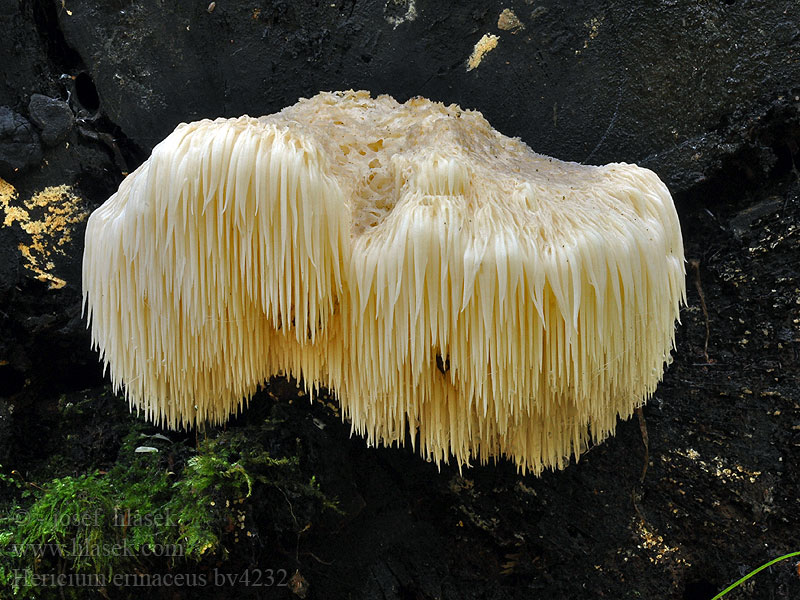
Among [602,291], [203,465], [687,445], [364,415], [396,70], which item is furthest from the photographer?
[396,70]

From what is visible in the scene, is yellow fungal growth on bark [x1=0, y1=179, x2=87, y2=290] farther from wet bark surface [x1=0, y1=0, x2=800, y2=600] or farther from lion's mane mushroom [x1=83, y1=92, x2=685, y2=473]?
lion's mane mushroom [x1=83, y1=92, x2=685, y2=473]

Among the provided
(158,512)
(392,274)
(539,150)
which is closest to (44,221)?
(158,512)

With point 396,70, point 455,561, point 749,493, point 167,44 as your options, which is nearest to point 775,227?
point 749,493

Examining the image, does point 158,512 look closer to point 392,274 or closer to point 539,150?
point 392,274

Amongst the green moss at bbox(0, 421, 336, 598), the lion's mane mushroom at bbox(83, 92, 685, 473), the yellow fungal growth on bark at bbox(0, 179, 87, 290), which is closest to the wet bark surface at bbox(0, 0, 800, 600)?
the yellow fungal growth on bark at bbox(0, 179, 87, 290)

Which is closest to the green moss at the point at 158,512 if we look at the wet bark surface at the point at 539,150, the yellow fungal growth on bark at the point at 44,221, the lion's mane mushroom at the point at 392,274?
the wet bark surface at the point at 539,150

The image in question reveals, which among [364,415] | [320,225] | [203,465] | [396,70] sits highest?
[396,70]

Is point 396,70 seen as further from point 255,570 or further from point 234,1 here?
point 255,570
